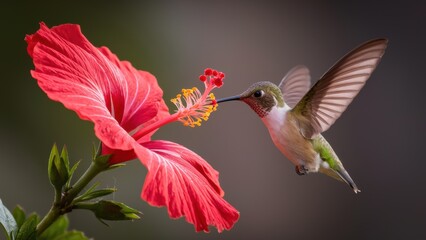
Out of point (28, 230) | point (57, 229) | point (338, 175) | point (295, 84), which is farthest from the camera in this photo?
point (295, 84)

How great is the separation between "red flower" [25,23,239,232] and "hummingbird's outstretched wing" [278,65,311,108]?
2.08 ft

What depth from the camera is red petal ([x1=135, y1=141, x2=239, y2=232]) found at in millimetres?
1307

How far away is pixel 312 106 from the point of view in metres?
2.03

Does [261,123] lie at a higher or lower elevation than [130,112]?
lower

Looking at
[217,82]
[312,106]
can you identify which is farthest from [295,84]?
[217,82]

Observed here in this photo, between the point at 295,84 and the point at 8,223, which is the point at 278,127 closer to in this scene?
the point at 295,84

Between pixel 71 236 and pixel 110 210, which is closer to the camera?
pixel 110 210

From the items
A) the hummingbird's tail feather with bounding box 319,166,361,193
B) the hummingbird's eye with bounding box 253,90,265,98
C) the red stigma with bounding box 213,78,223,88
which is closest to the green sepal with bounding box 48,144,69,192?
the red stigma with bounding box 213,78,223,88

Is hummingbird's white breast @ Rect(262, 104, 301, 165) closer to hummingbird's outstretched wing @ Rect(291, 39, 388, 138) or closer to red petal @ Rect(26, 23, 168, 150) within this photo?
hummingbird's outstretched wing @ Rect(291, 39, 388, 138)

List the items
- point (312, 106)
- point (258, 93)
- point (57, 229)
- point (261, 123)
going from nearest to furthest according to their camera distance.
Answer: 1. point (57, 229)
2. point (258, 93)
3. point (312, 106)
4. point (261, 123)

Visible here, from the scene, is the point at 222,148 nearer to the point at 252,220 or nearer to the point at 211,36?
the point at 252,220

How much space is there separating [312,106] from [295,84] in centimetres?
31

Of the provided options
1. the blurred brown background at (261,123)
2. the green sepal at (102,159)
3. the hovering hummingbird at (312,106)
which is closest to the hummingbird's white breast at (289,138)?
the hovering hummingbird at (312,106)

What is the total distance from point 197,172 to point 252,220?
3.77 meters
